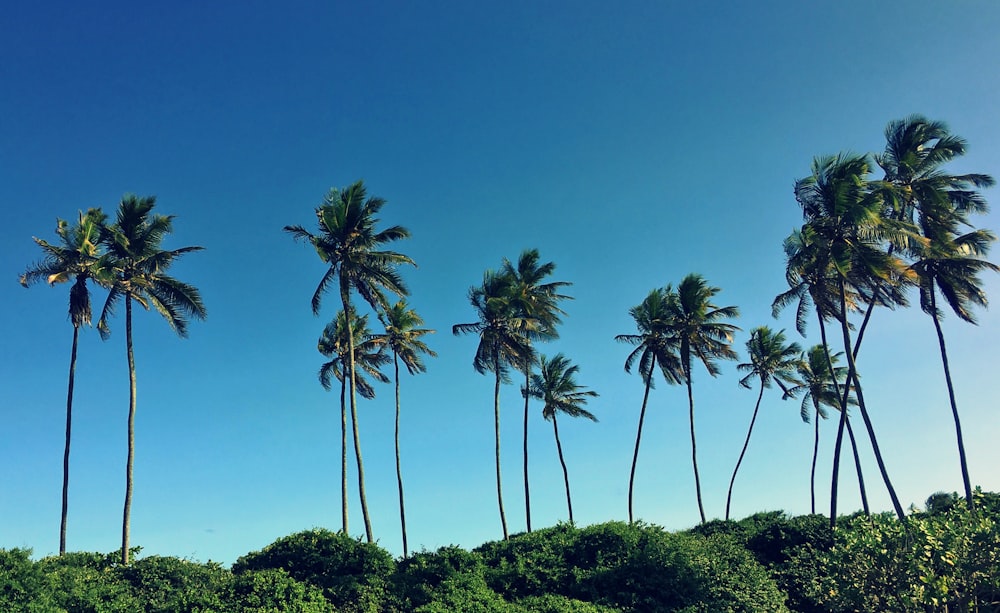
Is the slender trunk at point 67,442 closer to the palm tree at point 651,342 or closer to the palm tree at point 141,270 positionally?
the palm tree at point 141,270

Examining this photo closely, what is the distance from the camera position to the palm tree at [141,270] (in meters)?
28.6

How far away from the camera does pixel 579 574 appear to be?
1001 inches

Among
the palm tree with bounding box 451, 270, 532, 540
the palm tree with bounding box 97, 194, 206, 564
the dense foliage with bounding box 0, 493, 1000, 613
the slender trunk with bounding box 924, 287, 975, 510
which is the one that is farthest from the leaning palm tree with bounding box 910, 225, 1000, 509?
the palm tree with bounding box 97, 194, 206, 564

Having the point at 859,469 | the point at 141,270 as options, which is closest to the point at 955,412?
the point at 859,469

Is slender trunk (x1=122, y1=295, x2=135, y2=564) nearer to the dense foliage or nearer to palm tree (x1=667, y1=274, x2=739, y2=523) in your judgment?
the dense foliage

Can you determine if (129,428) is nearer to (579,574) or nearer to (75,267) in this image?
(75,267)

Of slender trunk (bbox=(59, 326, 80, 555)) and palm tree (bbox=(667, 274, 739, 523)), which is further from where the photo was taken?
palm tree (bbox=(667, 274, 739, 523))

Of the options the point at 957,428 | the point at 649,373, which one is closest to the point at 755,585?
the point at 957,428

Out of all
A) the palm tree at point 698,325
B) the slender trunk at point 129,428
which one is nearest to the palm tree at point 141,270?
the slender trunk at point 129,428

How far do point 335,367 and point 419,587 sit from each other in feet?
62.4

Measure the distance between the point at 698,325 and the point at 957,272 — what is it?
13.6 meters

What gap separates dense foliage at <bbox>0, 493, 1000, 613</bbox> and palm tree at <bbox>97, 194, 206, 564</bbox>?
9578mm

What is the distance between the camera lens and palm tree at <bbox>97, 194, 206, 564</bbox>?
28.6m

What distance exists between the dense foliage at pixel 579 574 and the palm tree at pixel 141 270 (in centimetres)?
958
